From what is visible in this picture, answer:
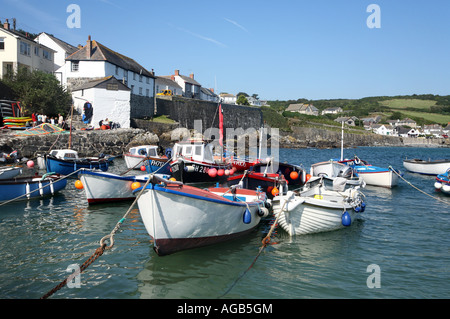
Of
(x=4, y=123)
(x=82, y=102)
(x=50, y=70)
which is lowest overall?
(x=4, y=123)

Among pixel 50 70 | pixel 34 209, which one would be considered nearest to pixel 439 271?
pixel 34 209

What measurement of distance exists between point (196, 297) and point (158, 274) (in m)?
1.34

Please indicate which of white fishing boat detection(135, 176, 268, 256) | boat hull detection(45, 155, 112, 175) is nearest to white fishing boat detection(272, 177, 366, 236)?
white fishing boat detection(135, 176, 268, 256)

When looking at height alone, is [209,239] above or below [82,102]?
below

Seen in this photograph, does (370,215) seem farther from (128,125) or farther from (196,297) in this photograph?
(128,125)

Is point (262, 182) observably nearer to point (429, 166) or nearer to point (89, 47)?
point (429, 166)

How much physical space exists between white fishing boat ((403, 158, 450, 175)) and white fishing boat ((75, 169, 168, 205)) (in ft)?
77.1

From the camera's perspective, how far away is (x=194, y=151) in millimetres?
20172

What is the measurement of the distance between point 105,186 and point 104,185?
0.06 meters

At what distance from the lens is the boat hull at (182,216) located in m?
7.68

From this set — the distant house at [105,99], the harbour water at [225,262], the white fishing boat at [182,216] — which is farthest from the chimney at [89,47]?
the white fishing boat at [182,216]

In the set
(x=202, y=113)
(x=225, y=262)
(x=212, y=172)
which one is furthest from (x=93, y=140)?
(x=225, y=262)

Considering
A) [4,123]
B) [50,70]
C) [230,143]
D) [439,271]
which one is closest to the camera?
[439,271]

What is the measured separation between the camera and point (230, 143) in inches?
1902
